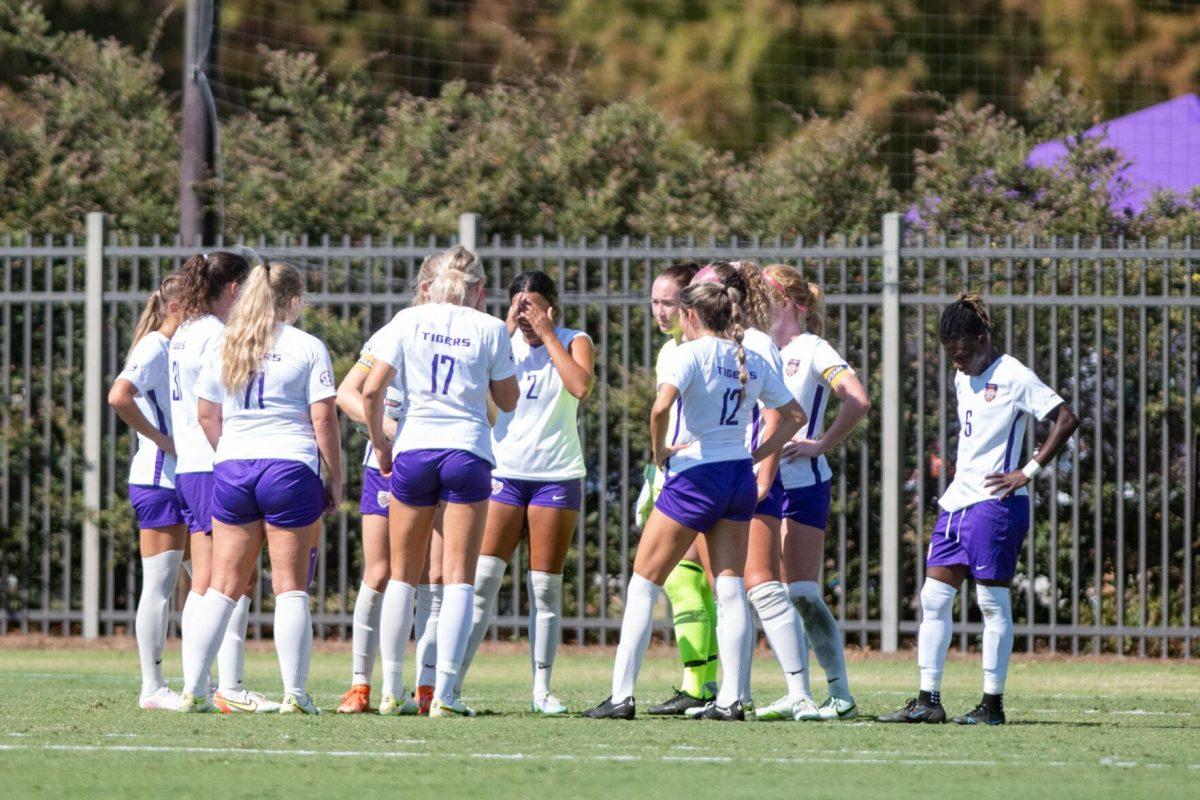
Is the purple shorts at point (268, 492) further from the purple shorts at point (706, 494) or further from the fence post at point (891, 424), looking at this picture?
the fence post at point (891, 424)

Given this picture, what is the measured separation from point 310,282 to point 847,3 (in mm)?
13780

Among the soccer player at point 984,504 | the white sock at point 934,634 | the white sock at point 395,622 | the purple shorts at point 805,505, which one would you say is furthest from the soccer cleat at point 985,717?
the white sock at point 395,622

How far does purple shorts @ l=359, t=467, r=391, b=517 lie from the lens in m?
7.72

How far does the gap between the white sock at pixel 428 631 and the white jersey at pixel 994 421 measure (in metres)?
2.01

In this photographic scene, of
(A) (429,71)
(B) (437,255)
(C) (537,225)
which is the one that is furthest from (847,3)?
(B) (437,255)

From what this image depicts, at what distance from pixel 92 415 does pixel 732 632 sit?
5569 mm

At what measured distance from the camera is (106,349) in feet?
38.3

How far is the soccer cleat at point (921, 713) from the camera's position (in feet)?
24.4

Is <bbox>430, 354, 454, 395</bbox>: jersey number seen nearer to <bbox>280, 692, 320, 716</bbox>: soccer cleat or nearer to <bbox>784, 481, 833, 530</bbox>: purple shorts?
<bbox>280, 692, 320, 716</bbox>: soccer cleat

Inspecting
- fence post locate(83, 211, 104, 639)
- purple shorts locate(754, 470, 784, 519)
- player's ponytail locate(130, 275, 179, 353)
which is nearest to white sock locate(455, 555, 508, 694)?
purple shorts locate(754, 470, 784, 519)

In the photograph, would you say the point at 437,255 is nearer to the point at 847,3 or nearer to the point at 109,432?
the point at 109,432

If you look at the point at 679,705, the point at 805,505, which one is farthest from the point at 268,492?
the point at 805,505

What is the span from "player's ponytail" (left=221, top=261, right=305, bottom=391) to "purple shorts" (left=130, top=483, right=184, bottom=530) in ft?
2.61

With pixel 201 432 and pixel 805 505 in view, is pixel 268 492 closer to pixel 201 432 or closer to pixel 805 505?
pixel 201 432
